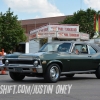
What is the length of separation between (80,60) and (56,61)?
4.76 ft

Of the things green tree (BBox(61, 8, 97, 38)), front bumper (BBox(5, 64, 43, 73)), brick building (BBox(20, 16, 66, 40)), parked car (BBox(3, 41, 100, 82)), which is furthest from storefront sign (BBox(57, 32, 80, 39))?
brick building (BBox(20, 16, 66, 40))

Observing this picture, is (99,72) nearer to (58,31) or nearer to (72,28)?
(58,31)

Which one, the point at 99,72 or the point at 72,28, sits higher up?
the point at 72,28

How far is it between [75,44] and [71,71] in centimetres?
119

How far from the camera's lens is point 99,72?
14297mm

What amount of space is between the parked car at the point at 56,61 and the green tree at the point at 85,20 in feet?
152

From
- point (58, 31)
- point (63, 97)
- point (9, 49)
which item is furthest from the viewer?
point (9, 49)

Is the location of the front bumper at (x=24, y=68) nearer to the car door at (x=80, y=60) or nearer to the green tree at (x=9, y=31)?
the car door at (x=80, y=60)

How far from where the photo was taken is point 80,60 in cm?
1337

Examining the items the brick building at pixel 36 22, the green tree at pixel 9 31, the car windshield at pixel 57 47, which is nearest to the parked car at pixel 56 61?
the car windshield at pixel 57 47

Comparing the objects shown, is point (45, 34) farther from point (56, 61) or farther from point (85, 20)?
point (85, 20)

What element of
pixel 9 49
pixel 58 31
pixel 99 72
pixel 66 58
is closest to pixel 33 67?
pixel 66 58

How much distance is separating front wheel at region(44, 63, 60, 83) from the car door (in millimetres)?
846

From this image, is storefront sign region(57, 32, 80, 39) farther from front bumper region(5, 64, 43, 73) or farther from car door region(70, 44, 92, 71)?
front bumper region(5, 64, 43, 73)
